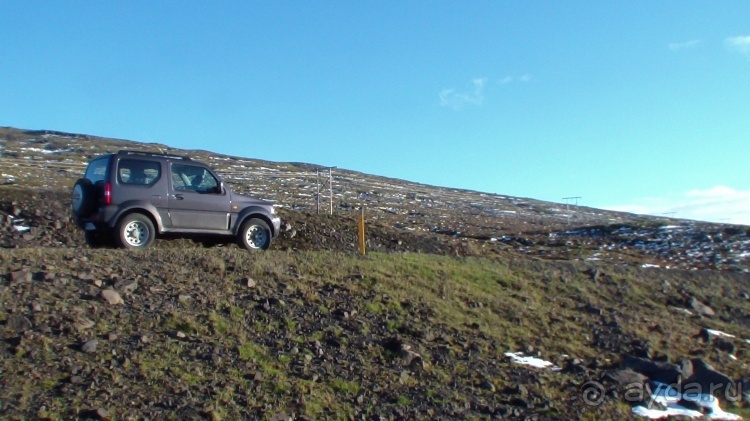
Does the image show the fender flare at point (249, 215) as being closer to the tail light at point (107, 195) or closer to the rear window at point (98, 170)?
the tail light at point (107, 195)

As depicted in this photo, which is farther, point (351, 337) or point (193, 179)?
point (193, 179)

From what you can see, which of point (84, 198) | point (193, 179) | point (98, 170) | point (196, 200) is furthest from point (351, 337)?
point (98, 170)

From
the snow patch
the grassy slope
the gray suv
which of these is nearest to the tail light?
the gray suv

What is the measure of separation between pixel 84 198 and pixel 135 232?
1.01 m

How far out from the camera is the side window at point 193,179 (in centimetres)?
1386

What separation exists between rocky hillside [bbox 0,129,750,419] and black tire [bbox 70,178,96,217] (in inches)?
43.4

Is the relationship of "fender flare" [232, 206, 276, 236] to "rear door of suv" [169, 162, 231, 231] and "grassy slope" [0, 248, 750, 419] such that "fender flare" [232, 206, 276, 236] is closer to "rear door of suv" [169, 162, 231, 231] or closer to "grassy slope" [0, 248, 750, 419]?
"rear door of suv" [169, 162, 231, 231]

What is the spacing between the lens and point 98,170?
13.3 meters

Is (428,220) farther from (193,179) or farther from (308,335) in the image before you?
(308,335)

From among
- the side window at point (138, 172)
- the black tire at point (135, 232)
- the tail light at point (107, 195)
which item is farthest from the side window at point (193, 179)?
the tail light at point (107, 195)

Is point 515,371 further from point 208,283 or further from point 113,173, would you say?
point 113,173

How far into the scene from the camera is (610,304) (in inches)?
562

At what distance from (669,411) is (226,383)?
5446 mm

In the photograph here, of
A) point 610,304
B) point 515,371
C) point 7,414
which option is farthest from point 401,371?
point 610,304
